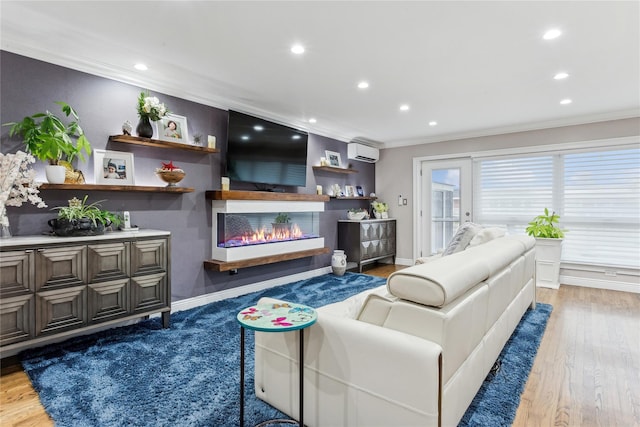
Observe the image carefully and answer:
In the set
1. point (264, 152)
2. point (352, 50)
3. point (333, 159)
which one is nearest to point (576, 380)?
point (352, 50)

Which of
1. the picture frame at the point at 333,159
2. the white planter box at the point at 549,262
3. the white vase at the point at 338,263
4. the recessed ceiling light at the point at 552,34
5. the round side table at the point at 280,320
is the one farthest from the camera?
the picture frame at the point at 333,159

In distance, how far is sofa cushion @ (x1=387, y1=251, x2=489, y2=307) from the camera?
134 cm

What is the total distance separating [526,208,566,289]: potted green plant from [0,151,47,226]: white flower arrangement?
5.46m

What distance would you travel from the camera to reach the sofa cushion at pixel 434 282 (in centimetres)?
134

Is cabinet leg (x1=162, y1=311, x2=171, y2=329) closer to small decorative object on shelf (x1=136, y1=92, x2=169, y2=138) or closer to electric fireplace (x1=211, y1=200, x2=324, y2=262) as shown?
electric fireplace (x1=211, y1=200, x2=324, y2=262)

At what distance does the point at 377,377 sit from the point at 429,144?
5.31m

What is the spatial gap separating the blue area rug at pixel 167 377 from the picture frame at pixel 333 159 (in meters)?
3.09

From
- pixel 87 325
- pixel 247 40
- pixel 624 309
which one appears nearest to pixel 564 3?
pixel 247 40

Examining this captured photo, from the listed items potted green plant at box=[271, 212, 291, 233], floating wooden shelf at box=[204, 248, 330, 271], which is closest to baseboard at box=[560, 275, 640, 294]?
floating wooden shelf at box=[204, 248, 330, 271]

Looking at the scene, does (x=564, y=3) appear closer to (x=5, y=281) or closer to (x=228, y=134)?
(x=228, y=134)

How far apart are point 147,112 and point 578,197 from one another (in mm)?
5560

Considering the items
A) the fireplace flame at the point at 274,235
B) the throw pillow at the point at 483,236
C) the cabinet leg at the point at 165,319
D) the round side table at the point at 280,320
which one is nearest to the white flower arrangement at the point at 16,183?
the cabinet leg at the point at 165,319

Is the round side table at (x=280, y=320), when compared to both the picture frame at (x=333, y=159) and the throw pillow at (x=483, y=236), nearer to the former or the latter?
the throw pillow at (x=483, y=236)

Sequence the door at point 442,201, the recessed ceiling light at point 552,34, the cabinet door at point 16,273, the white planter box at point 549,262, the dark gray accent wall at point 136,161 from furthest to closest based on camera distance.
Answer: the door at point 442,201
the white planter box at point 549,262
the dark gray accent wall at point 136,161
the recessed ceiling light at point 552,34
the cabinet door at point 16,273
